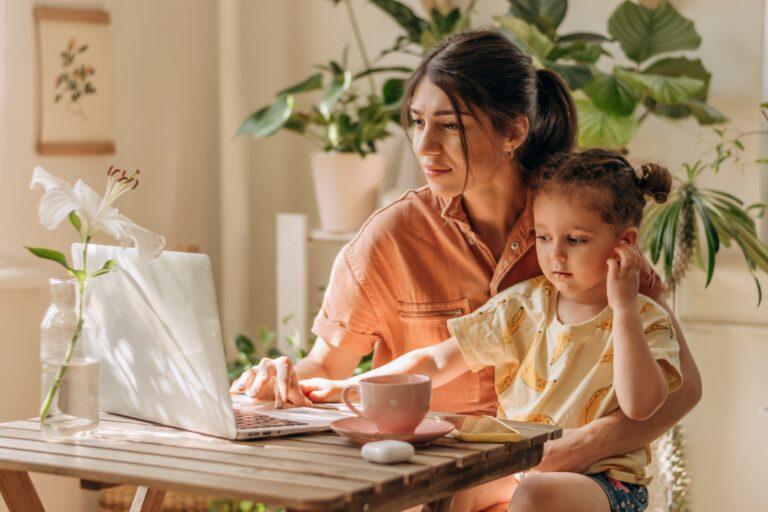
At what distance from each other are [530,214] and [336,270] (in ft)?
1.27

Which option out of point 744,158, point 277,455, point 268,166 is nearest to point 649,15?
point 744,158

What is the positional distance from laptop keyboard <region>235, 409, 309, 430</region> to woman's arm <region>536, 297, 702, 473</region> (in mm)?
444

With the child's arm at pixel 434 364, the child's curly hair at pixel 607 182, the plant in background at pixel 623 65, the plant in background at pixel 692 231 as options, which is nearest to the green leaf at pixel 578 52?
the plant in background at pixel 623 65

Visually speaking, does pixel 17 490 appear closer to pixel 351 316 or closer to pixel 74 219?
pixel 74 219

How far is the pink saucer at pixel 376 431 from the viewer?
1410 mm

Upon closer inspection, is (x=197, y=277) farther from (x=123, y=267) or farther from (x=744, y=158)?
(x=744, y=158)

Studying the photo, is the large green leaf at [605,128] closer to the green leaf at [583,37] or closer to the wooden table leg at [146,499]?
the green leaf at [583,37]

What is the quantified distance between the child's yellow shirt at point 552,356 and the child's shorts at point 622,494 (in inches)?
0.4

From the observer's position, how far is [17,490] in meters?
1.48

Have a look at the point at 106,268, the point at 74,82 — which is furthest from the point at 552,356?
the point at 74,82

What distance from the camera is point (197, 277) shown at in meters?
1.40

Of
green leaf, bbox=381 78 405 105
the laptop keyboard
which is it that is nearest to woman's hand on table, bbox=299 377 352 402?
the laptop keyboard

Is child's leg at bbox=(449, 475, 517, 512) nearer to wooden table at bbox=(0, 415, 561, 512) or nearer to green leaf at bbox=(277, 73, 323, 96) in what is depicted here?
wooden table at bbox=(0, 415, 561, 512)

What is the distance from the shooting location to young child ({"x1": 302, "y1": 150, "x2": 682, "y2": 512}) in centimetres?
171
